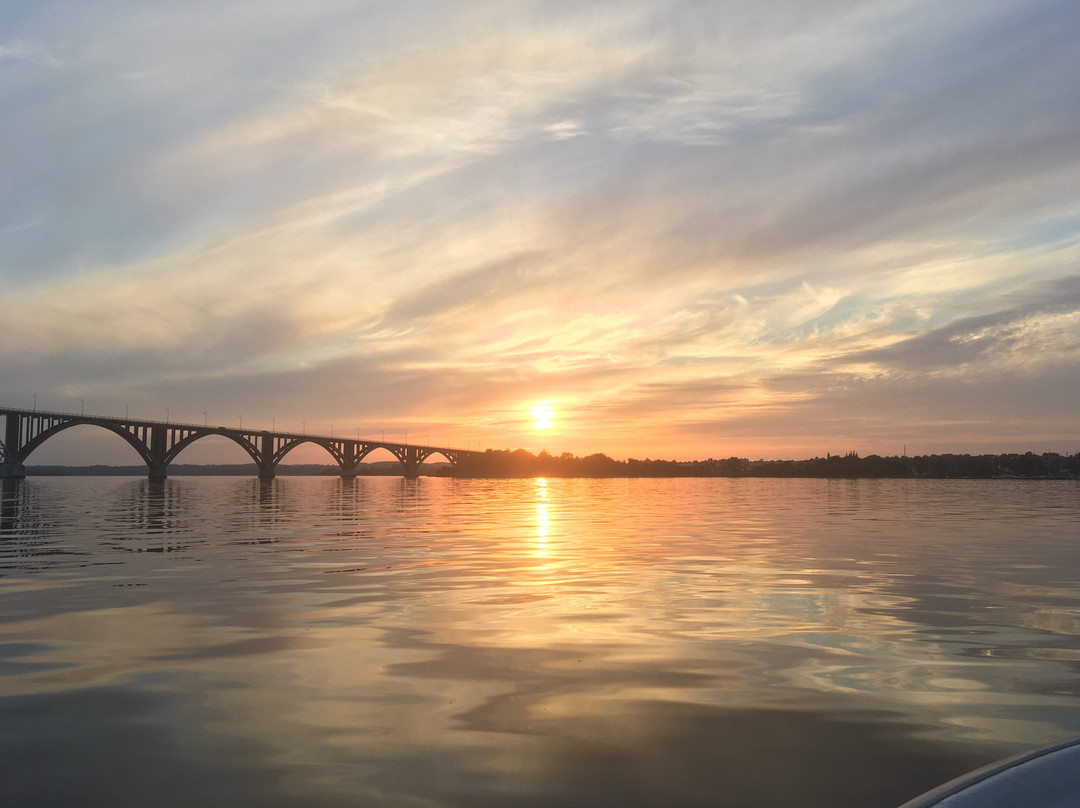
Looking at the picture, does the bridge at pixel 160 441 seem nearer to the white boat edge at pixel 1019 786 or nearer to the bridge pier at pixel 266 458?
the bridge pier at pixel 266 458

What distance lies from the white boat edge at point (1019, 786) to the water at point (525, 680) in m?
2.16

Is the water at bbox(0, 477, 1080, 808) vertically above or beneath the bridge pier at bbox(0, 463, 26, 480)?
beneath

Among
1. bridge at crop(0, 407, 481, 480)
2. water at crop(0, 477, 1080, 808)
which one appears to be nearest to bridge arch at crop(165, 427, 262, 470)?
bridge at crop(0, 407, 481, 480)

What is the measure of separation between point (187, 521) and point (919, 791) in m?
36.7

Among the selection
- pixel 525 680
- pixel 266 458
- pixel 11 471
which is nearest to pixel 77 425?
pixel 11 471

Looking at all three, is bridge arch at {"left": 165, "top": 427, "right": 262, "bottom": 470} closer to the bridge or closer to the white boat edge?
the bridge

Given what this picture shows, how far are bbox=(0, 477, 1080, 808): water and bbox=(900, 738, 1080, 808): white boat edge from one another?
216cm

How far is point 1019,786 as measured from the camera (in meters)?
3.45

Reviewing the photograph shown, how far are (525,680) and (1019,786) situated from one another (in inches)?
233

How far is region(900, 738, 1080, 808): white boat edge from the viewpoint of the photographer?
3.35 metres

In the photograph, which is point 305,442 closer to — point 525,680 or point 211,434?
point 211,434

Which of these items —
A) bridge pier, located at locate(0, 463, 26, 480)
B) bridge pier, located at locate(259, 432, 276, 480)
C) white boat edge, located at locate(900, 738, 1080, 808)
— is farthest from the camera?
bridge pier, located at locate(259, 432, 276, 480)

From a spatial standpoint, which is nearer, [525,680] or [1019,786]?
[1019,786]

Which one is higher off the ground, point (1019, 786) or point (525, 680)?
point (1019, 786)
